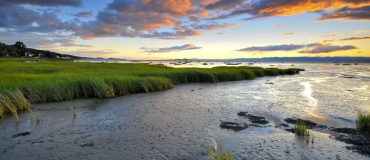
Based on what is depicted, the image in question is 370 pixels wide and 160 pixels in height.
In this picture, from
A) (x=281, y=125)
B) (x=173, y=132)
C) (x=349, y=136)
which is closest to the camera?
(x=349, y=136)

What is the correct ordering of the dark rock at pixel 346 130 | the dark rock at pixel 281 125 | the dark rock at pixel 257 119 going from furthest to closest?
1. the dark rock at pixel 257 119
2. the dark rock at pixel 281 125
3. the dark rock at pixel 346 130

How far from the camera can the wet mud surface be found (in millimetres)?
A: 7523

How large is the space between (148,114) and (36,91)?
27.0 feet

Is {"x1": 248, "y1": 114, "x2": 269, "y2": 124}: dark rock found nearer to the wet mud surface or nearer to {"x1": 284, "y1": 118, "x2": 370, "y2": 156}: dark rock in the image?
the wet mud surface

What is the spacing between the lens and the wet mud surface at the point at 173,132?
7523 mm

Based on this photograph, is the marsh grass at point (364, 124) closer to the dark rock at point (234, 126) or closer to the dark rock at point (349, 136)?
the dark rock at point (349, 136)

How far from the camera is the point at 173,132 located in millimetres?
9711

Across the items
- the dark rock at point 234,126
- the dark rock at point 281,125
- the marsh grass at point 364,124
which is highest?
the marsh grass at point 364,124

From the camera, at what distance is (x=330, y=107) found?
1500 centimetres

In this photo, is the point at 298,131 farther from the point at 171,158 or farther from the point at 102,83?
the point at 102,83

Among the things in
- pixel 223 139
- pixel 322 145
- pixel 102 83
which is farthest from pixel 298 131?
pixel 102 83

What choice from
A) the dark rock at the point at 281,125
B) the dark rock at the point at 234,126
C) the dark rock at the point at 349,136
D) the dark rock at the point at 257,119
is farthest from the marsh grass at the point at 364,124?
the dark rock at the point at 234,126

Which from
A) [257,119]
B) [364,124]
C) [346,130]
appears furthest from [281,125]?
[364,124]

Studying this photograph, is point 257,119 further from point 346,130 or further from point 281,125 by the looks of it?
point 346,130
